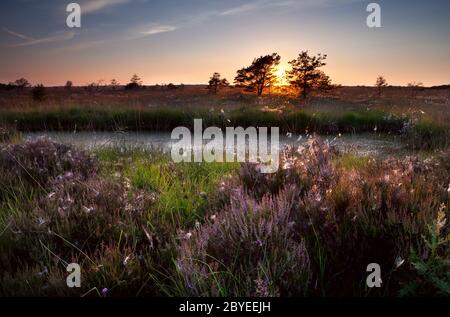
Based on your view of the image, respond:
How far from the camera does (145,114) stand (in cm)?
1326

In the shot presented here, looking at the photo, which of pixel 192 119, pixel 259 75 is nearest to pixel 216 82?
pixel 259 75

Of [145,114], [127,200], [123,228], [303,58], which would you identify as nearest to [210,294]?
[123,228]

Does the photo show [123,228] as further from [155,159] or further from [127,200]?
[155,159]

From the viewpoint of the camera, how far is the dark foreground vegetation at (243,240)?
240 cm

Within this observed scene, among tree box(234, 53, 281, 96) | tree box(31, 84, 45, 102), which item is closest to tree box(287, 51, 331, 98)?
tree box(234, 53, 281, 96)

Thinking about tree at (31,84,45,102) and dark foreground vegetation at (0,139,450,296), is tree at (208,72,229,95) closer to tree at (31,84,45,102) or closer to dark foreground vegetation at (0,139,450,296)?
tree at (31,84,45,102)

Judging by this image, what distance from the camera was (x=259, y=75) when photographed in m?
44.5

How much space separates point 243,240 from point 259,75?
43123 mm

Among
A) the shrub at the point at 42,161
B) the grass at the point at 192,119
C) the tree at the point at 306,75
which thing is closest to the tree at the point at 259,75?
the tree at the point at 306,75

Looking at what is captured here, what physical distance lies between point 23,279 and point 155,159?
378 cm

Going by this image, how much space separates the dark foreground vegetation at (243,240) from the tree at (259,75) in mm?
39911

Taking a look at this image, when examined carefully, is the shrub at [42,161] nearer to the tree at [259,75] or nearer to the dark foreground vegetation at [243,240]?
the dark foreground vegetation at [243,240]
